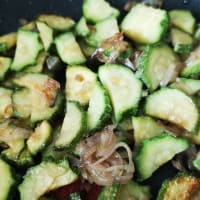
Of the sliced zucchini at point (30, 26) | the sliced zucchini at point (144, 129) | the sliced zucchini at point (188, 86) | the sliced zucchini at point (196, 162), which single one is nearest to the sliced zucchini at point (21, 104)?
the sliced zucchini at point (30, 26)

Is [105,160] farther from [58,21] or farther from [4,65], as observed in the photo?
[58,21]

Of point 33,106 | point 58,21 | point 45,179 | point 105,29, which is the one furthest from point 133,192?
point 58,21

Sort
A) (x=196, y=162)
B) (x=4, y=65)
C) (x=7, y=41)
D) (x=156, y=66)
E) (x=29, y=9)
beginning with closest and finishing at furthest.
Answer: (x=196, y=162), (x=156, y=66), (x=4, y=65), (x=7, y=41), (x=29, y=9)

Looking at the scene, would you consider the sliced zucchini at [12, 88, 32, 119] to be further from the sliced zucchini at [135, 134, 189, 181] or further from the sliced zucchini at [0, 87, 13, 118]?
the sliced zucchini at [135, 134, 189, 181]

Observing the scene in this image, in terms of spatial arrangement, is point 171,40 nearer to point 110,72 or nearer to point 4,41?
point 110,72

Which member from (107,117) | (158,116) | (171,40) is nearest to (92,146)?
(107,117)

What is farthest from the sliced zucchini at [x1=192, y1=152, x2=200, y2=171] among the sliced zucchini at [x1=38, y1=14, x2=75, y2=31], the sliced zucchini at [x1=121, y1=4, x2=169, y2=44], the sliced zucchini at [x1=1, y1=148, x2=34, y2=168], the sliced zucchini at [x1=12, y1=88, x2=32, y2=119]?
the sliced zucchini at [x1=38, y1=14, x2=75, y2=31]
